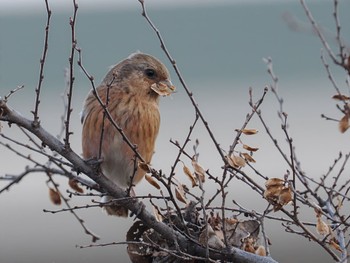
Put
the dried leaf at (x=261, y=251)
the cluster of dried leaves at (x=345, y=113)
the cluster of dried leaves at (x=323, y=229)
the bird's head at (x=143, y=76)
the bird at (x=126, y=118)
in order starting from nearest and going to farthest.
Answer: the cluster of dried leaves at (x=345, y=113) < the cluster of dried leaves at (x=323, y=229) < the dried leaf at (x=261, y=251) < the bird at (x=126, y=118) < the bird's head at (x=143, y=76)

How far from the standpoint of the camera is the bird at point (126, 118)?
19.7 ft

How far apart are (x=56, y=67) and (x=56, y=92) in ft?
1.32

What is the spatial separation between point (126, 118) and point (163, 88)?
0.34 m

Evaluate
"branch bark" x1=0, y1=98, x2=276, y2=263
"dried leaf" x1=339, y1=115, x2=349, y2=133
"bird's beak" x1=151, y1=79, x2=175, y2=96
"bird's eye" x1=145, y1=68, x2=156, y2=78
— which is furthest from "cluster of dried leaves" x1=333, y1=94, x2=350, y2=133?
"bird's eye" x1=145, y1=68, x2=156, y2=78

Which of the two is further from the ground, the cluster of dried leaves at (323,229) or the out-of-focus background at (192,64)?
the out-of-focus background at (192,64)

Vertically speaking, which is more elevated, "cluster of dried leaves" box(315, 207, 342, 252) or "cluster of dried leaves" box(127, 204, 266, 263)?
"cluster of dried leaves" box(127, 204, 266, 263)

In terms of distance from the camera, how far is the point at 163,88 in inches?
235

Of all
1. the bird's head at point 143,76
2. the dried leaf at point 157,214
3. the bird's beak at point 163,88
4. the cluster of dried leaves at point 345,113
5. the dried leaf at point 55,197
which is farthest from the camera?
the bird's head at point 143,76

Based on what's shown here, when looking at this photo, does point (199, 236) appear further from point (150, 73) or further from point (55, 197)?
point (150, 73)

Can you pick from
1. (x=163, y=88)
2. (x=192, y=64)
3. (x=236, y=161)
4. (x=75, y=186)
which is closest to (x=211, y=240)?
(x=236, y=161)

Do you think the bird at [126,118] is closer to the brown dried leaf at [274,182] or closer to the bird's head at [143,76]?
the bird's head at [143,76]

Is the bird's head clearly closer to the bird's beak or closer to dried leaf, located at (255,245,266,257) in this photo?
the bird's beak

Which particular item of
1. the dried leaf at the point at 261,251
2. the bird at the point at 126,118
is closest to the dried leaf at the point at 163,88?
the bird at the point at 126,118

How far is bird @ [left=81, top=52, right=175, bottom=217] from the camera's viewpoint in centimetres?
599
